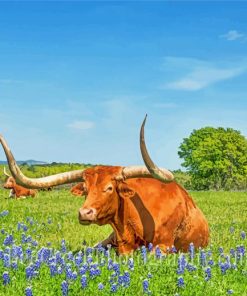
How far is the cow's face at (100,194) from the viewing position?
834cm

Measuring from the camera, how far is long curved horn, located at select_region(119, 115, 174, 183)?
8009mm

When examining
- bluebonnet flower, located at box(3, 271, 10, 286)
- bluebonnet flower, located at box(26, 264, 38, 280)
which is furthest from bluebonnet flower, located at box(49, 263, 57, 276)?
bluebonnet flower, located at box(3, 271, 10, 286)

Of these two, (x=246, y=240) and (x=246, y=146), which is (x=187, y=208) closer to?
(x=246, y=240)

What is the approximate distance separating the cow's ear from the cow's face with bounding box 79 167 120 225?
0.09 meters

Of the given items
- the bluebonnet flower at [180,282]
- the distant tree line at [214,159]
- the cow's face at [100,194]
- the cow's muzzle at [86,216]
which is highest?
the distant tree line at [214,159]

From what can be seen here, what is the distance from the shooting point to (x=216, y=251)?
10.3 metres

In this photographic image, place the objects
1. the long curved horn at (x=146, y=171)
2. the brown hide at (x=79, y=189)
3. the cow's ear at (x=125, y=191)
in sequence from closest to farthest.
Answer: the long curved horn at (x=146, y=171), the cow's ear at (x=125, y=191), the brown hide at (x=79, y=189)

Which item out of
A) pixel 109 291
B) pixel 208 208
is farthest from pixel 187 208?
pixel 208 208

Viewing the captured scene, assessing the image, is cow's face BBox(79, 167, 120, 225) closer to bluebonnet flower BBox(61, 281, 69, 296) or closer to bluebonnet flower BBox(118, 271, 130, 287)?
bluebonnet flower BBox(118, 271, 130, 287)

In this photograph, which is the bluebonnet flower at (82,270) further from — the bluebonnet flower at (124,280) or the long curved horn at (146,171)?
the long curved horn at (146,171)

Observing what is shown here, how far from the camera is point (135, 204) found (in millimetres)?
9430

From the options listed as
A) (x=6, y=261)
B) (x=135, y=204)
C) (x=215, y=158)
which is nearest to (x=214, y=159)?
(x=215, y=158)

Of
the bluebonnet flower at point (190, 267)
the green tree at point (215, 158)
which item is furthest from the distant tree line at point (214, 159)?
the bluebonnet flower at point (190, 267)

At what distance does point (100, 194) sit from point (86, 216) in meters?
0.56
